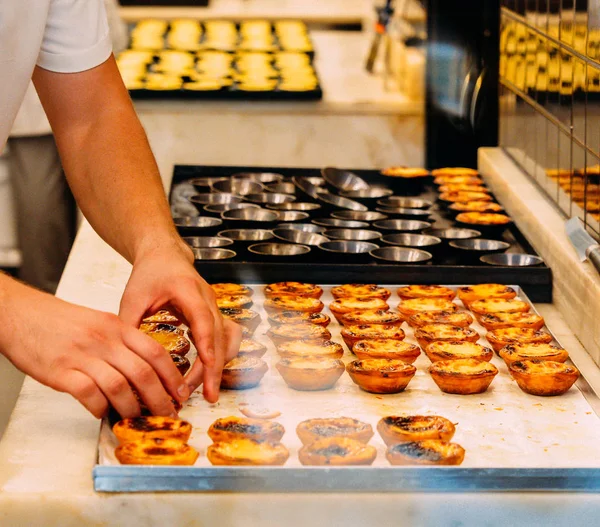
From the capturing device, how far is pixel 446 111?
Result: 143 inches

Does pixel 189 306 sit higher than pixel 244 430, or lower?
higher

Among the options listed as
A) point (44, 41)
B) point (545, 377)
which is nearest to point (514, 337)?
point (545, 377)

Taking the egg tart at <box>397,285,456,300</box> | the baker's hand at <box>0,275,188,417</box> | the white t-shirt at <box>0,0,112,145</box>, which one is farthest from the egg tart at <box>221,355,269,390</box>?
the white t-shirt at <box>0,0,112,145</box>

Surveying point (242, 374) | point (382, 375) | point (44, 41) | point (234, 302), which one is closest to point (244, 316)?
point (234, 302)

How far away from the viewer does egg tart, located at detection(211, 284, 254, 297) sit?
202 cm

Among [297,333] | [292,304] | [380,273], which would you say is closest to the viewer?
[297,333]

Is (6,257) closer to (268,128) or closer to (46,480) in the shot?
(268,128)

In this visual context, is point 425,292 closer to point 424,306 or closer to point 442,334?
point 424,306

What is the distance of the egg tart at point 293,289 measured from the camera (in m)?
2.03

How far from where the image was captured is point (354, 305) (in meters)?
1.96

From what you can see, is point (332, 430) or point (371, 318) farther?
point (371, 318)

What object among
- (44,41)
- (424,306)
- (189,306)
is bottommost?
(424,306)

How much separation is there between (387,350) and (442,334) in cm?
15

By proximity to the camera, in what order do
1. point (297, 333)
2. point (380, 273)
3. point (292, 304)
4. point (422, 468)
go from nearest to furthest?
point (422, 468) → point (297, 333) → point (292, 304) → point (380, 273)
